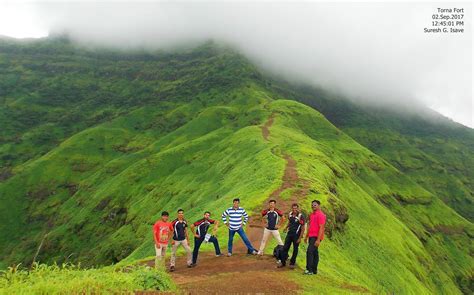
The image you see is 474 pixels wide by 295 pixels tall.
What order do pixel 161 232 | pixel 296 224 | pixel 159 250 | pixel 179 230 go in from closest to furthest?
pixel 296 224
pixel 159 250
pixel 161 232
pixel 179 230

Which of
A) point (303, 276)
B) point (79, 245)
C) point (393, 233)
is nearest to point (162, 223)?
point (303, 276)

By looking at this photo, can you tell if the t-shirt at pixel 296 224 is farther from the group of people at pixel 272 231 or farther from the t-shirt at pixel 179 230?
the t-shirt at pixel 179 230

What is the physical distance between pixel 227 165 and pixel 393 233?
41.9 meters

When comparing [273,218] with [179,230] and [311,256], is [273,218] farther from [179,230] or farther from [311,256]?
[179,230]

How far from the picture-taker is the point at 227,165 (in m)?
97.9

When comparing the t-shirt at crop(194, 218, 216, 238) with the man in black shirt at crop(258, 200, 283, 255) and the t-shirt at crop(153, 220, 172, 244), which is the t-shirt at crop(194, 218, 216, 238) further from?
the man in black shirt at crop(258, 200, 283, 255)

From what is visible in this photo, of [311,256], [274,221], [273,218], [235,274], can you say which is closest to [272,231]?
[274,221]

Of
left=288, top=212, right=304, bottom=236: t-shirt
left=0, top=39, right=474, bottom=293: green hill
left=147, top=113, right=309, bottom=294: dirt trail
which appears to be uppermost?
left=288, top=212, right=304, bottom=236: t-shirt

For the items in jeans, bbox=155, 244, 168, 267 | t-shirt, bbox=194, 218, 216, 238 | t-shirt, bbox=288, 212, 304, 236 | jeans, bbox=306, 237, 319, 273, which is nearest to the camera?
jeans, bbox=306, 237, 319, 273

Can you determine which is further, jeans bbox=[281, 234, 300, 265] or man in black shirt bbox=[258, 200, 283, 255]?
man in black shirt bbox=[258, 200, 283, 255]

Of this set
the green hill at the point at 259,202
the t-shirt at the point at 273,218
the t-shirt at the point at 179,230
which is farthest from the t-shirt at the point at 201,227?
the green hill at the point at 259,202

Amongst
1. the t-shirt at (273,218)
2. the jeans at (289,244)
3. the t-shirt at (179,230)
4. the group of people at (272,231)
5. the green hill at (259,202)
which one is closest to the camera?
the group of people at (272,231)

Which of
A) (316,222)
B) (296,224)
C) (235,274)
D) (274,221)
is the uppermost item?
(316,222)

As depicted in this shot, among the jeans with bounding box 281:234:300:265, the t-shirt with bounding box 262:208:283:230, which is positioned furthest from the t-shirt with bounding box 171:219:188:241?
the jeans with bounding box 281:234:300:265
